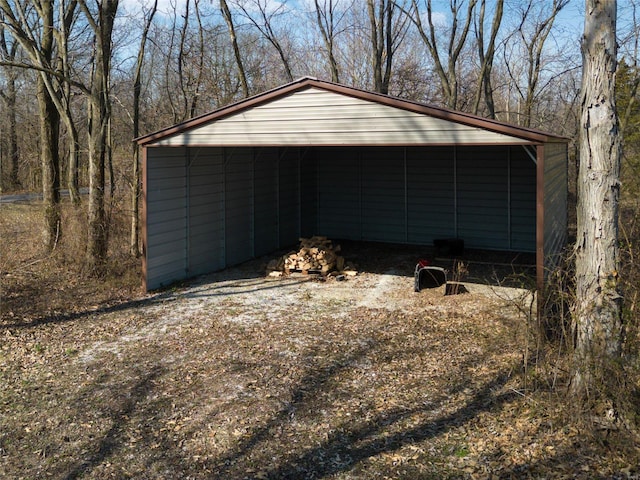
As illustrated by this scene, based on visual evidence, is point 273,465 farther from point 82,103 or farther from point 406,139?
point 82,103

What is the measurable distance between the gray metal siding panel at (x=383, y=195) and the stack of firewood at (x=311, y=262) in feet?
11.3

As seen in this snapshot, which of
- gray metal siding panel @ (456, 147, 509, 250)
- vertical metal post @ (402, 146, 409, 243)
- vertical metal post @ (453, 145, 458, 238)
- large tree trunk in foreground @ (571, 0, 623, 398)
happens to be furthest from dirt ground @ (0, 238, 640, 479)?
vertical metal post @ (402, 146, 409, 243)

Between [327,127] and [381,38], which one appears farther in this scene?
[381,38]

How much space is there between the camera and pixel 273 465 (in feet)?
15.1

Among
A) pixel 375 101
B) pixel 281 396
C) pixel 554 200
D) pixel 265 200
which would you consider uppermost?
pixel 375 101

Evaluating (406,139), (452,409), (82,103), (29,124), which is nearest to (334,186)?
(406,139)

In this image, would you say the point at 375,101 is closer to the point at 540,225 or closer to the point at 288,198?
the point at 540,225

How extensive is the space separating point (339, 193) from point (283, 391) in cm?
995

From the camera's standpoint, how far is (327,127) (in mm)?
8766

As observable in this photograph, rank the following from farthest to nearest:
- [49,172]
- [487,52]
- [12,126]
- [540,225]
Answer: [12,126], [487,52], [49,172], [540,225]

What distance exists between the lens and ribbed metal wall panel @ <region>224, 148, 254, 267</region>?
12.1 meters

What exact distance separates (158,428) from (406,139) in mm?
4942

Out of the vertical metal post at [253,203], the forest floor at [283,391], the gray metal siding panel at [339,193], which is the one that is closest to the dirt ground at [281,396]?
the forest floor at [283,391]

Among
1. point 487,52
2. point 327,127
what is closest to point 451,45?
point 487,52
